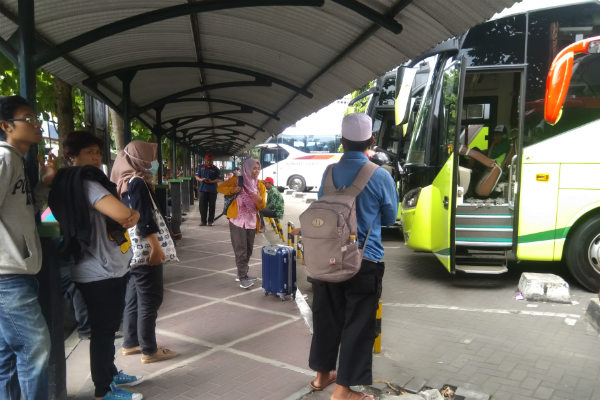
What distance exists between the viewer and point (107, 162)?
372 inches

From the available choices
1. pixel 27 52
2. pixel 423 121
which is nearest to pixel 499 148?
pixel 423 121

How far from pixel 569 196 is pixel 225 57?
4.81 m

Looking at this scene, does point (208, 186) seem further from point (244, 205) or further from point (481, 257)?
point (481, 257)

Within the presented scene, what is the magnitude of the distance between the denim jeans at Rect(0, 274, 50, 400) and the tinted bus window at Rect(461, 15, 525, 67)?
6082 millimetres

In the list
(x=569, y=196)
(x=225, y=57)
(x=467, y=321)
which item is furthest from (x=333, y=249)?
(x=569, y=196)

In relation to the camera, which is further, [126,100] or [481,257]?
[481,257]

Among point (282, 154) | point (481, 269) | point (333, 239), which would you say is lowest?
point (481, 269)

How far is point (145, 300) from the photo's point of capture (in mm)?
3836

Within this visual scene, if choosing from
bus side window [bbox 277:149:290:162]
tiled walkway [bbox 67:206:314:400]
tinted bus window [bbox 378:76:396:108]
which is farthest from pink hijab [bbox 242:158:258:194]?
bus side window [bbox 277:149:290:162]

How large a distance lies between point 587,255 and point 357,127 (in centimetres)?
481

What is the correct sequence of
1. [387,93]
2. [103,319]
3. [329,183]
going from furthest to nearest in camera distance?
[387,93]
[329,183]
[103,319]

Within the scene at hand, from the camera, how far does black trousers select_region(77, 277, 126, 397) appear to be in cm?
302

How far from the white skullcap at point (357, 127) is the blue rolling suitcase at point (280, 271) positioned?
2.66 meters

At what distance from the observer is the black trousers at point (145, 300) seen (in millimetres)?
3811
